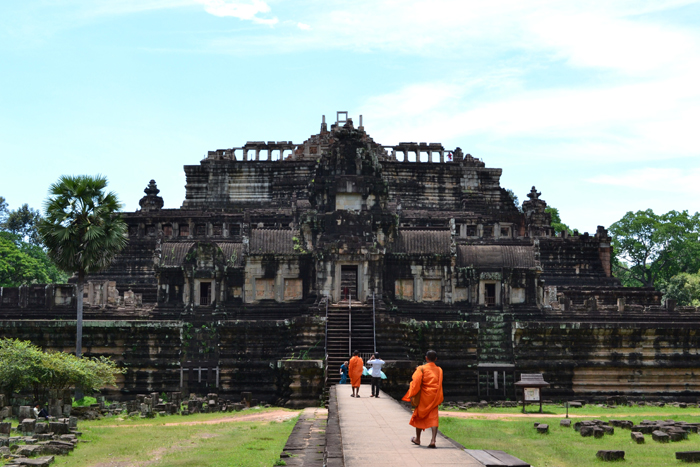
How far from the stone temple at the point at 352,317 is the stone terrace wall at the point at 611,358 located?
0.05 metres

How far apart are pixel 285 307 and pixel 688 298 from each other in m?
36.5

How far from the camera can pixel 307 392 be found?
28.8m

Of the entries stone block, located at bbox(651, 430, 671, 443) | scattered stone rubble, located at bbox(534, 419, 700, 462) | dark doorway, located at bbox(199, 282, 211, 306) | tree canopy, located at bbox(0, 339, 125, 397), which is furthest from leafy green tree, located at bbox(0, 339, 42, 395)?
stone block, located at bbox(651, 430, 671, 443)

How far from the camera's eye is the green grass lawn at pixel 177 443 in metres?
17.9

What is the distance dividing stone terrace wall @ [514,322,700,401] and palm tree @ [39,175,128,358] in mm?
16386

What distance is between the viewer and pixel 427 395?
46.7ft

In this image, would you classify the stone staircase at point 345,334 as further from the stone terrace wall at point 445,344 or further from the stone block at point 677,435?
the stone block at point 677,435

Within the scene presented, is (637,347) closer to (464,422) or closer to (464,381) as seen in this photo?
(464,381)

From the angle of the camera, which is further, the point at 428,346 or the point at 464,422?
the point at 428,346

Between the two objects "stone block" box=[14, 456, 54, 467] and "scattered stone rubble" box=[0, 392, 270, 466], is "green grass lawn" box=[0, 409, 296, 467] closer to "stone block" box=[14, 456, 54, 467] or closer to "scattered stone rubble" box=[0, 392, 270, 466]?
"stone block" box=[14, 456, 54, 467]

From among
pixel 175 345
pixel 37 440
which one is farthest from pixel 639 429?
pixel 175 345

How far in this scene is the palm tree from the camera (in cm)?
3234

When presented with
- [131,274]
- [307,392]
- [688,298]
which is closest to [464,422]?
[307,392]

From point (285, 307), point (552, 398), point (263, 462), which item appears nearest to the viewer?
point (263, 462)
